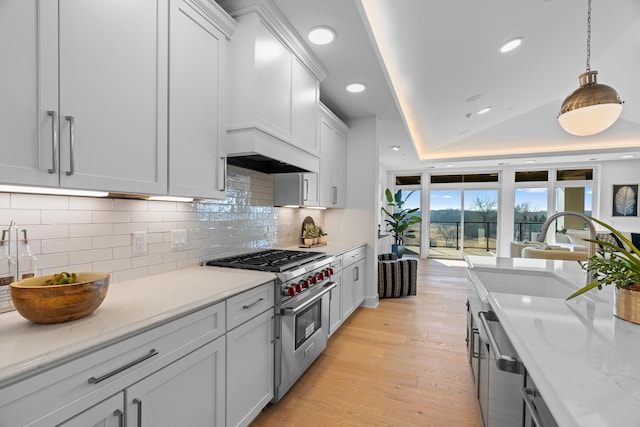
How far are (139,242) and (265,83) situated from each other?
50.8 inches

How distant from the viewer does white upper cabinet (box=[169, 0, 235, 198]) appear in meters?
1.58

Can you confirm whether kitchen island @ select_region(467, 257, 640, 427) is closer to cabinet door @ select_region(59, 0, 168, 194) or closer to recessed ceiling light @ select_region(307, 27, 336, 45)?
cabinet door @ select_region(59, 0, 168, 194)

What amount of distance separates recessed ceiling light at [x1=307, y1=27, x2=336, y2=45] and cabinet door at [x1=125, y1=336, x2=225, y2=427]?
2.16 meters

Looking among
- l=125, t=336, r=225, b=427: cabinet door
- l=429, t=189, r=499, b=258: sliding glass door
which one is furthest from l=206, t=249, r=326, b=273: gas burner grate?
l=429, t=189, r=499, b=258: sliding glass door

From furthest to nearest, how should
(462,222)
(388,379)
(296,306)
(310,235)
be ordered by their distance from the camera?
(462,222) → (310,235) → (388,379) → (296,306)

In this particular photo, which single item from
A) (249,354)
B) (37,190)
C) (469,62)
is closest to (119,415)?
(249,354)

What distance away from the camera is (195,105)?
1698 mm

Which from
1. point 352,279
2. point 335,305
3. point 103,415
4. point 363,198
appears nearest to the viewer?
point 103,415

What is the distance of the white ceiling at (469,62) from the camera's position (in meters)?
2.41

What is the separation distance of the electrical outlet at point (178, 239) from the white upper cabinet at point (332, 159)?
5.68 feet

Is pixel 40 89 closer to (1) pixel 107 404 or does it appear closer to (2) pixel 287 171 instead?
(1) pixel 107 404

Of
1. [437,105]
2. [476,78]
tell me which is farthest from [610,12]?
[437,105]

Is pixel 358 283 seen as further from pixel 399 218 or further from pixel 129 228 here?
pixel 399 218

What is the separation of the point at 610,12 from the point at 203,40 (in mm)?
4026
